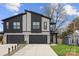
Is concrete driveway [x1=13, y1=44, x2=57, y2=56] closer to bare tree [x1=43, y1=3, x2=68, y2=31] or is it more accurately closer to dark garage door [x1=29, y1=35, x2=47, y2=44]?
dark garage door [x1=29, y1=35, x2=47, y2=44]

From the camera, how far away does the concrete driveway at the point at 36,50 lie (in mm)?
143000

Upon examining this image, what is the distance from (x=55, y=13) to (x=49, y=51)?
0.91 meters

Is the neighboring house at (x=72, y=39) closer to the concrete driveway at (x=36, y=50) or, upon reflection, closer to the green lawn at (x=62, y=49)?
the green lawn at (x=62, y=49)

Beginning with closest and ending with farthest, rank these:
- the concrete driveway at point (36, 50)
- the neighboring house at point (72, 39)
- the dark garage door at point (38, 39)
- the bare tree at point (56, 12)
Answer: the concrete driveway at point (36, 50) < the bare tree at point (56, 12) < the neighboring house at point (72, 39) < the dark garage door at point (38, 39)

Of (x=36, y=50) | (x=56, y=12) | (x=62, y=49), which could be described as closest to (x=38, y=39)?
(x=36, y=50)

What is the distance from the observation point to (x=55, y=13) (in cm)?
14312

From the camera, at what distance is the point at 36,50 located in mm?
143125

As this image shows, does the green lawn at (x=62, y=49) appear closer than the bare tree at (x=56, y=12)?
Yes

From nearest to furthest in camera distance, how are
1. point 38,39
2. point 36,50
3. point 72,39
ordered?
point 36,50, point 72,39, point 38,39

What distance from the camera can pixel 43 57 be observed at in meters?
143

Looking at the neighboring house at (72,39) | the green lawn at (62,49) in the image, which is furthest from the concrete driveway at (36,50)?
the neighboring house at (72,39)

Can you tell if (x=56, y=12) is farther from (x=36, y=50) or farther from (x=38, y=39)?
(x=36, y=50)

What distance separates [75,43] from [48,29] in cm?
73

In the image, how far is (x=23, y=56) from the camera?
469ft
